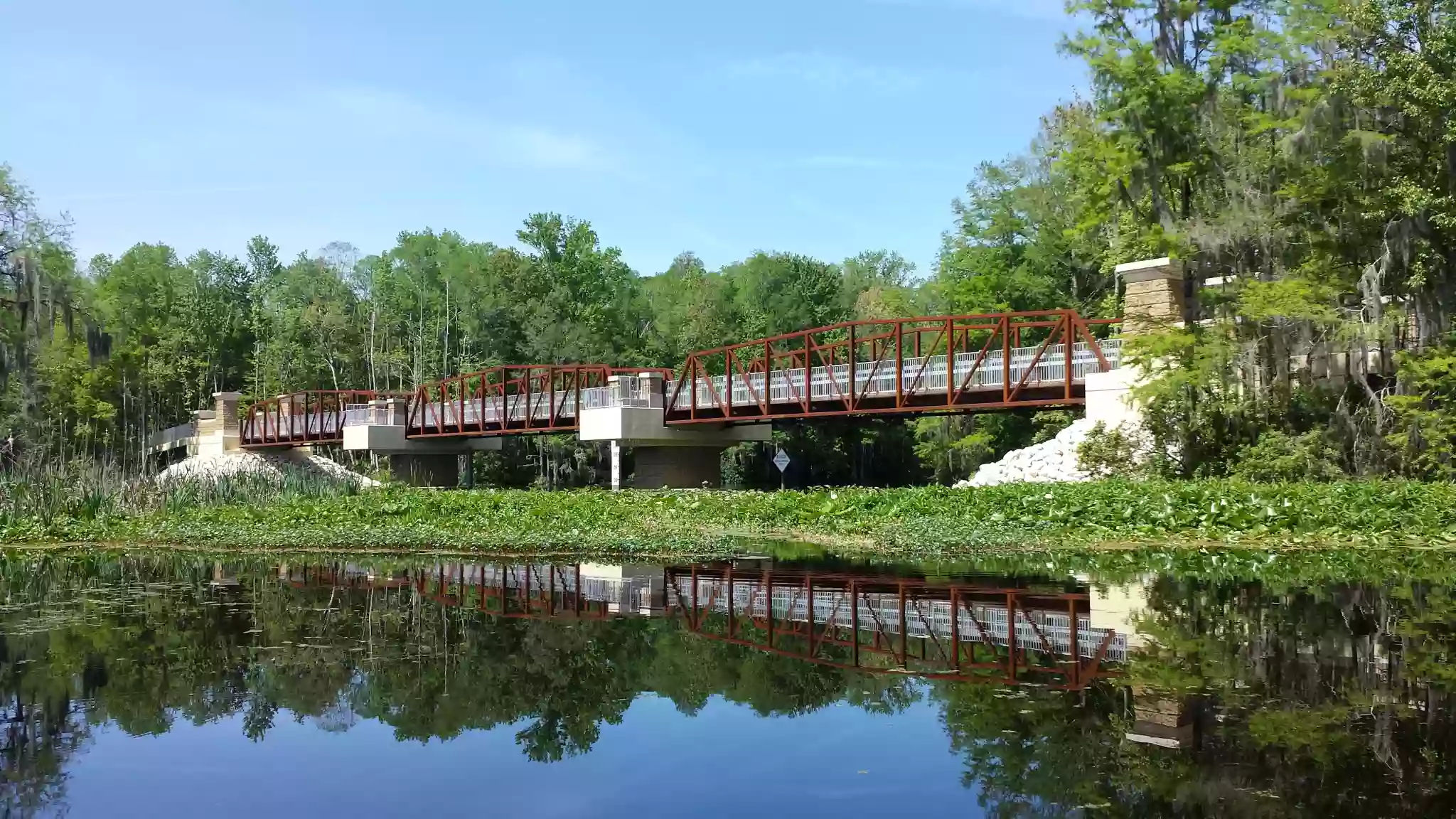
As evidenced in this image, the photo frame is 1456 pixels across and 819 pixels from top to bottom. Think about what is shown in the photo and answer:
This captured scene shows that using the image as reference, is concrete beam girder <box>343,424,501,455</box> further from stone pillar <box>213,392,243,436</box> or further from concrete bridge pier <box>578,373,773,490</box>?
concrete bridge pier <box>578,373,773,490</box>

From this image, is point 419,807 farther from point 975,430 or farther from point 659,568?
point 975,430

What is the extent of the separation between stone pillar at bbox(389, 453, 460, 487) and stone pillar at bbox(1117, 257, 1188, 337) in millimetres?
40128

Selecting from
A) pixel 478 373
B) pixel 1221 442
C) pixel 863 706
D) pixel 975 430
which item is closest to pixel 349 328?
pixel 478 373

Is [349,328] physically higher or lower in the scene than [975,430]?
higher

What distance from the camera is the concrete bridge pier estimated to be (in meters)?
45.8

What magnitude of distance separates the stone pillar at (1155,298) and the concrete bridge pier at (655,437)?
17894 millimetres

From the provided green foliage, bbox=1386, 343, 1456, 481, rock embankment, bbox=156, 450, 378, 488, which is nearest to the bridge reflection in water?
green foliage, bbox=1386, 343, 1456, 481

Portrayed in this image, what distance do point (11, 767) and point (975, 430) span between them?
161 ft

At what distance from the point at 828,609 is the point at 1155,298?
1864 centimetres

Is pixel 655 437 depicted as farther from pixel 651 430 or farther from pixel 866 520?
pixel 866 520

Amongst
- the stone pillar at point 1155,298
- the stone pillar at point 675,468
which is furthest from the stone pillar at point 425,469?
the stone pillar at point 1155,298

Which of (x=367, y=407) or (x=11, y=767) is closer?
(x=11, y=767)

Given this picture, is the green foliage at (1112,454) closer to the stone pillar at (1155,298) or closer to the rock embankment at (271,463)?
the stone pillar at (1155,298)

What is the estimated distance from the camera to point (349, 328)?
82188mm
